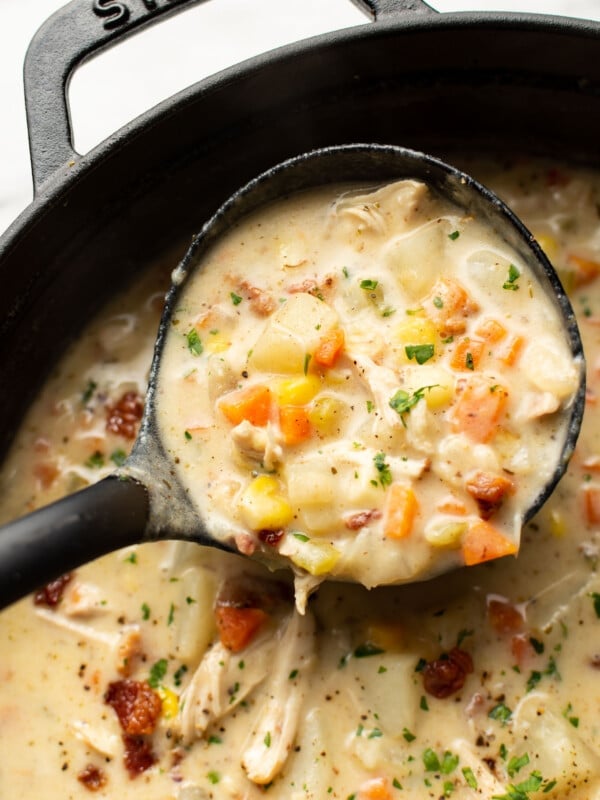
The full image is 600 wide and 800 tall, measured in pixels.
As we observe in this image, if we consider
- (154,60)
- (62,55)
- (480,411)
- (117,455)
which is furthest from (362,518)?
(154,60)

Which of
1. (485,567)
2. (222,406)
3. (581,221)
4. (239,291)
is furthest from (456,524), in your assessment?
(581,221)

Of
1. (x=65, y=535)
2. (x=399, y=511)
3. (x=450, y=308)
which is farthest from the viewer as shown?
(x=450, y=308)

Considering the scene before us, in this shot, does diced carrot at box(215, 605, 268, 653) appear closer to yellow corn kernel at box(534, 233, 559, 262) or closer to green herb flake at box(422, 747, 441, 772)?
green herb flake at box(422, 747, 441, 772)

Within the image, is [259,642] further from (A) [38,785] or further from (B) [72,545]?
(B) [72,545]

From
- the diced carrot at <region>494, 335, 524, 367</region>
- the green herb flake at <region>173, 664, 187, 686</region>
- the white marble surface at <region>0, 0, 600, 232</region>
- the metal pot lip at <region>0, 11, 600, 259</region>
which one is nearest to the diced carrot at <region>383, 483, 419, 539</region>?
the diced carrot at <region>494, 335, 524, 367</region>

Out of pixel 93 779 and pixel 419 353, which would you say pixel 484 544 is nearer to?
pixel 419 353
